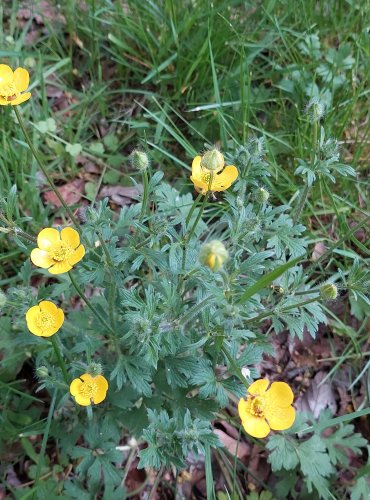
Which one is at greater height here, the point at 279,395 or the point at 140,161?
the point at 140,161

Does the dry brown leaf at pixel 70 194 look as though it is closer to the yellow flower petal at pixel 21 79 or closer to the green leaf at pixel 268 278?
the yellow flower petal at pixel 21 79

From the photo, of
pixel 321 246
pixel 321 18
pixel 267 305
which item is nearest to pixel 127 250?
pixel 267 305

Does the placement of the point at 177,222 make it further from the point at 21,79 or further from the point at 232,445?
the point at 232,445

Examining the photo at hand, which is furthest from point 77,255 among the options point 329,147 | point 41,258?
point 329,147

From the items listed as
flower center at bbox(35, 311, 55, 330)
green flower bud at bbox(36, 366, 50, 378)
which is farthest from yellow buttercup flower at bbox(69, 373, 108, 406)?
flower center at bbox(35, 311, 55, 330)

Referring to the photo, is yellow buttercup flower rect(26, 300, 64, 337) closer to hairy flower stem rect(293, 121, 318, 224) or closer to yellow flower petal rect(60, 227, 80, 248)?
yellow flower petal rect(60, 227, 80, 248)

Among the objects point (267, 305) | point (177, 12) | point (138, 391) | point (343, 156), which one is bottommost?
A: point (138, 391)

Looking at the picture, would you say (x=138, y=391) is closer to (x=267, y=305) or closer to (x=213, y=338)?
(x=213, y=338)
